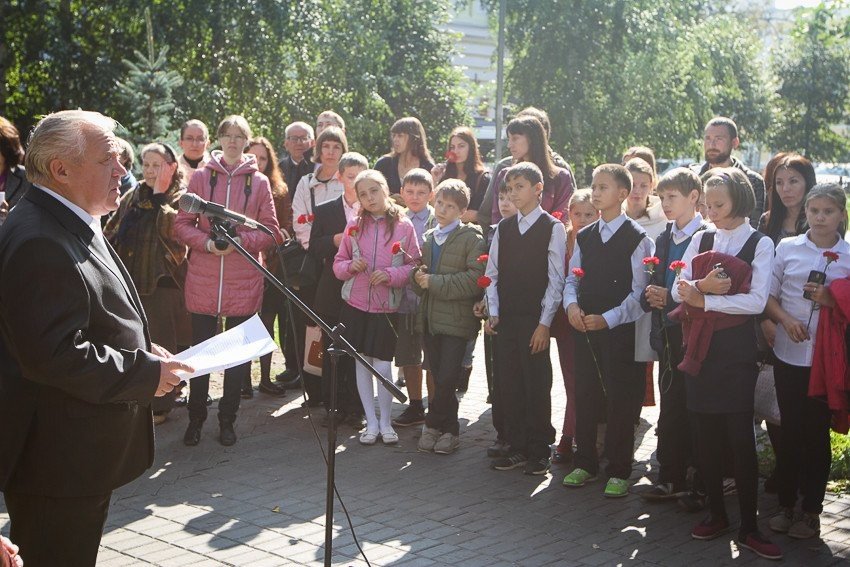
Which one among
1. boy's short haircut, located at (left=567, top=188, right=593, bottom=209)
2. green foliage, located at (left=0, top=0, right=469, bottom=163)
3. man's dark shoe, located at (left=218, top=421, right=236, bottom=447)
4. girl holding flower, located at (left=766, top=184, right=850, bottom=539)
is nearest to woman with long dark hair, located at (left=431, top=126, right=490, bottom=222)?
boy's short haircut, located at (left=567, top=188, right=593, bottom=209)

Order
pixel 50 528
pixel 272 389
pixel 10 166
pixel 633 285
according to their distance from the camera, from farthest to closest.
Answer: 1. pixel 272 389
2. pixel 10 166
3. pixel 633 285
4. pixel 50 528

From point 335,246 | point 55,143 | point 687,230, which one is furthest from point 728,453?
point 55,143

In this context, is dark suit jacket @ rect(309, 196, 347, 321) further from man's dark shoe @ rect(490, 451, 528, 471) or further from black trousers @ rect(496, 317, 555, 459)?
man's dark shoe @ rect(490, 451, 528, 471)

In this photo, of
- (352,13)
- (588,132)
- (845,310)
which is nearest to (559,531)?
(845,310)

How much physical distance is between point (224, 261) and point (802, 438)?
432 centimetres

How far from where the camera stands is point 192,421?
8320mm

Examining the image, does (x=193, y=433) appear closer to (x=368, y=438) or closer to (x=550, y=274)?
(x=368, y=438)

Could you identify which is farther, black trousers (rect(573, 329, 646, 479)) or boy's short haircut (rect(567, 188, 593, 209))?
boy's short haircut (rect(567, 188, 593, 209))

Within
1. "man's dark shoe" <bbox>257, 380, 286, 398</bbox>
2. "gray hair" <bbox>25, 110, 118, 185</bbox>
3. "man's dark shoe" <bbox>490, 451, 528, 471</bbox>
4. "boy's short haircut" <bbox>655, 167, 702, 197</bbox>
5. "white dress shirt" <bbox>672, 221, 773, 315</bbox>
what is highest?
"gray hair" <bbox>25, 110, 118, 185</bbox>

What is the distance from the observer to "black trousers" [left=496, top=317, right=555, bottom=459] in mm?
7652

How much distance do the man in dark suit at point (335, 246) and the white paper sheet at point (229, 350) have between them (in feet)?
14.7

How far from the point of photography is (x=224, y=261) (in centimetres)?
836

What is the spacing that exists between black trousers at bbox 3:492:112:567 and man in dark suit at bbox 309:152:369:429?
5144 mm

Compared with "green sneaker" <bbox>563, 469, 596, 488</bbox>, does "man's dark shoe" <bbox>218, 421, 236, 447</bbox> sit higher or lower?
lower
